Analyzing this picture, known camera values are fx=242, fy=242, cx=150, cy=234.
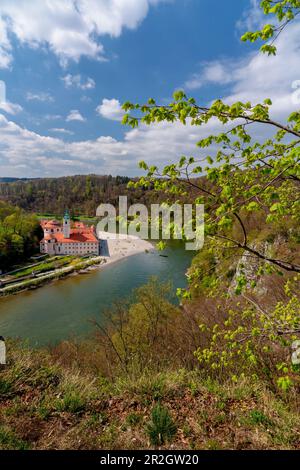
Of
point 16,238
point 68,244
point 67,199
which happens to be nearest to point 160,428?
point 16,238

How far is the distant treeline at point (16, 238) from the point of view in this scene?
37.2 m

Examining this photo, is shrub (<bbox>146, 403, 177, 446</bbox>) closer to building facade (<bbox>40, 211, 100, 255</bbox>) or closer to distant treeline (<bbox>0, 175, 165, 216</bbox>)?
building facade (<bbox>40, 211, 100, 255</bbox>)

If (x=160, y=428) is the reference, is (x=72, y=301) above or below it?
below

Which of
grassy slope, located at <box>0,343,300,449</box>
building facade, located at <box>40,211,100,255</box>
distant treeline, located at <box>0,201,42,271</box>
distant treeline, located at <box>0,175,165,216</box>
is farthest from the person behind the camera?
distant treeline, located at <box>0,175,165,216</box>

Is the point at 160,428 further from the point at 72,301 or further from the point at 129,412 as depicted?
the point at 72,301

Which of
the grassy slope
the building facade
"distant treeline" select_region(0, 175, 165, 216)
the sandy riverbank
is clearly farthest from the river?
"distant treeline" select_region(0, 175, 165, 216)

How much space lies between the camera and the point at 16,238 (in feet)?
130

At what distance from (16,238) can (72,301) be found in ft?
68.0

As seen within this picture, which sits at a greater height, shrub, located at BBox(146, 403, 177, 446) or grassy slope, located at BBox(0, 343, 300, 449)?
shrub, located at BBox(146, 403, 177, 446)

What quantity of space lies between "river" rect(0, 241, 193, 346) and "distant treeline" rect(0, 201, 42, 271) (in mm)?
11659

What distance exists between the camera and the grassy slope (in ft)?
9.66

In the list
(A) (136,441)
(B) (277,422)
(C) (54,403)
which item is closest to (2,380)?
(C) (54,403)

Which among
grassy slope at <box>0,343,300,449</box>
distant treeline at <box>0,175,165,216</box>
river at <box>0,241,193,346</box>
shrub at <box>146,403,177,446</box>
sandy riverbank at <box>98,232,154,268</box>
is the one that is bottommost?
river at <box>0,241,193,346</box>
